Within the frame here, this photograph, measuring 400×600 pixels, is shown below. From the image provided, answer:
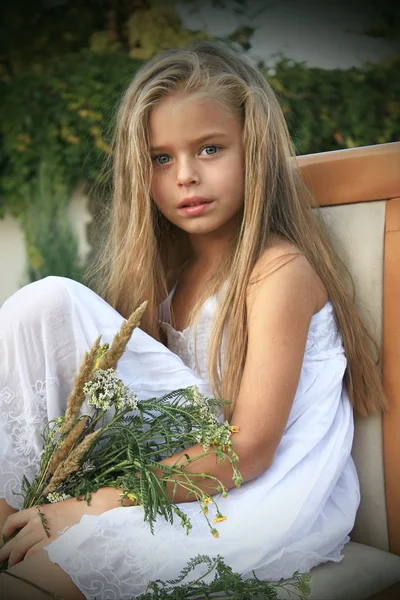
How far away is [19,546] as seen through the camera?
1.44 metres

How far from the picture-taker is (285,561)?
4.95 ft

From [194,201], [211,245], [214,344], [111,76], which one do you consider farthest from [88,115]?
[214,344]

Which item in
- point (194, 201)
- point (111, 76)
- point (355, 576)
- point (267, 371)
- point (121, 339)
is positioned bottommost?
point (355, 576)

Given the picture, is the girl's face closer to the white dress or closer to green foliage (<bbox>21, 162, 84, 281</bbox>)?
the white dress

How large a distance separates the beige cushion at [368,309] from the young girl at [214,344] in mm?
37

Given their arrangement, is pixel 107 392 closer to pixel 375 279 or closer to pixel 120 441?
pixel 120 441

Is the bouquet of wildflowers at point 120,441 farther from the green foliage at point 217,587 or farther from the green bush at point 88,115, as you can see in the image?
the green bush at point 88,115

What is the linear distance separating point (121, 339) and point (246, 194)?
595 mm

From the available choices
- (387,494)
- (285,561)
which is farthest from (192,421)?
(387,494)

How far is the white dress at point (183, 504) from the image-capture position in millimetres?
1402

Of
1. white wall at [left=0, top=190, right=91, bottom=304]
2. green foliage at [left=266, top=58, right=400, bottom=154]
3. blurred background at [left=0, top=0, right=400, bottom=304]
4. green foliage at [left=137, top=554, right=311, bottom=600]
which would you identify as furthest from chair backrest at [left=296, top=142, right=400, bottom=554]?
white wall at [left=0, top=190, right=91, bottom=304]

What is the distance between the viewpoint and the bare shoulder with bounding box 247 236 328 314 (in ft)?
5.38

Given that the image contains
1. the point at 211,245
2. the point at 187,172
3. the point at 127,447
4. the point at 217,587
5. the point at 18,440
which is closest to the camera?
the point at 217,587

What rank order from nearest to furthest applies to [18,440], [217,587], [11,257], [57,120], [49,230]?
1. [217,587]
2. [18,440]
3. [57,120]
4. [49,230]
5. [11,257]
